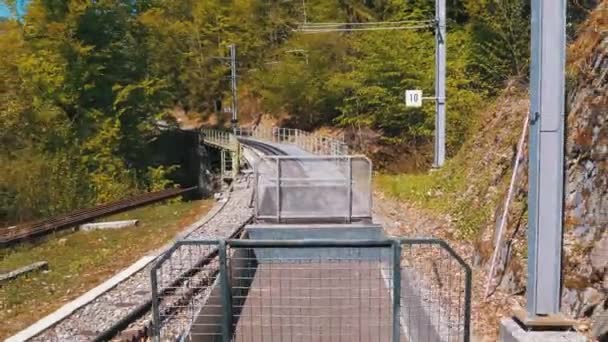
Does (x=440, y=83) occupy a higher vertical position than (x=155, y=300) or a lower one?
higher

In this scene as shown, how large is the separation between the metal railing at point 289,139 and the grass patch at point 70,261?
10.4 meters

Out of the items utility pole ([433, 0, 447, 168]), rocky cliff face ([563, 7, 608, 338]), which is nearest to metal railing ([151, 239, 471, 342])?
rocky cliff face ([563, 7, 608, 338])

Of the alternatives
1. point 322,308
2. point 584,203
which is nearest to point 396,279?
point 322,308

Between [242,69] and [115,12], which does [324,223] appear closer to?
[115,12]

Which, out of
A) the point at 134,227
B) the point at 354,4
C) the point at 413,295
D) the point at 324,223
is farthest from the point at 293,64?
the point at 413,295

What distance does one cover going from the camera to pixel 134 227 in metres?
14.8

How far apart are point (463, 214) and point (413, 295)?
4.24 m

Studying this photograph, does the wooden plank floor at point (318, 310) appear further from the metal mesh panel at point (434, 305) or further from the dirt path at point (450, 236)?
the dirt path at point (450, 236)

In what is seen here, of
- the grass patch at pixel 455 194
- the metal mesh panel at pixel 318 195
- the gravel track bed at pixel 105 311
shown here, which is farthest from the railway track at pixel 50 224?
the grass patch at pixel 455 194

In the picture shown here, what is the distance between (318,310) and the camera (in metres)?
5.83

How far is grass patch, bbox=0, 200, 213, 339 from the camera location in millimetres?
7527

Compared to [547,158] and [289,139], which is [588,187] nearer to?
[547,158]

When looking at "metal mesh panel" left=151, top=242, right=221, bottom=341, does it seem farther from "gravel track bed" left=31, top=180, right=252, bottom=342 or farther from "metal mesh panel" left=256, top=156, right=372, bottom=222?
"metal mesh panel" left=256, top=156, right=372, bottom=222

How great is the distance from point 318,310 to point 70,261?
682cm
